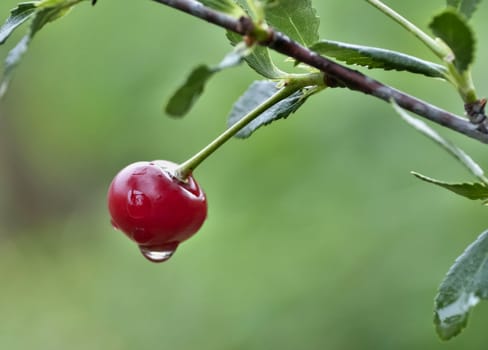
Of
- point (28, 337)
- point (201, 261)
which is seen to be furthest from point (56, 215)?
point (201, 261)

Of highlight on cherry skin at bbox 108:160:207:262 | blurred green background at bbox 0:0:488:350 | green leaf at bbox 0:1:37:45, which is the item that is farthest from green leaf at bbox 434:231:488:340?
blurred green background at bbox 0:0:488:350

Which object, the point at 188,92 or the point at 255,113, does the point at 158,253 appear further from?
the point at 188,92

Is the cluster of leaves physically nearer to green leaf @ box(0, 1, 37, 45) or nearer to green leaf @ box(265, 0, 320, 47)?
green leaf @ box(265, 0, 320, 47)

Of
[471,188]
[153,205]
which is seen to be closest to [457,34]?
[471,188]

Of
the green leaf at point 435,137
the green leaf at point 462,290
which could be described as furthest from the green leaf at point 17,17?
the green leaf at point 462,290

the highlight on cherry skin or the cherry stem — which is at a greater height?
the cherry stem

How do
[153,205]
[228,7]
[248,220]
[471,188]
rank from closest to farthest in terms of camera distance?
1. [228,7]
2. [471,188]
3. [153,205]
4. [248,220]
